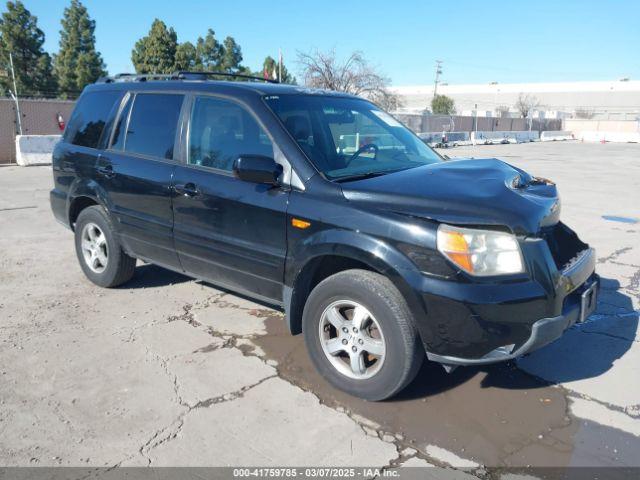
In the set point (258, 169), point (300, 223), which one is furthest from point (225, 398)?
point (258, 169)

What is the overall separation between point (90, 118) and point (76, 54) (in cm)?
4537

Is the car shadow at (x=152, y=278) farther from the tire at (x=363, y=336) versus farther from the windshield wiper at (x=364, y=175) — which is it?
the windshield wiper at (x=364, y=175)

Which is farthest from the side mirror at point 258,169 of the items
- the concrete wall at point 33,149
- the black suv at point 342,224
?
the concrete wall at point 33,149

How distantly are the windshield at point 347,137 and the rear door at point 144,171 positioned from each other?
3.57ft

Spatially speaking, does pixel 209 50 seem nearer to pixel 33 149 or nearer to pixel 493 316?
pixel 33 149

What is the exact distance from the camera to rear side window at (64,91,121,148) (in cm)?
512

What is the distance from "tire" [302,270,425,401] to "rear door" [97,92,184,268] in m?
1.62

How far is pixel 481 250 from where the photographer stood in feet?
9.68

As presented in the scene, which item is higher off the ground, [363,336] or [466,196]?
[466,196]

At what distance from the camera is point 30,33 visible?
41.0 meters

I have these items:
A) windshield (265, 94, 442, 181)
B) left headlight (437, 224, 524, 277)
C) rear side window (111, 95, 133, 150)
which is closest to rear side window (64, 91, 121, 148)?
rear side window (111, 95, 133, 150)

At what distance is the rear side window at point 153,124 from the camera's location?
4.41 m

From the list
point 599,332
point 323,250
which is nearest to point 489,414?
point 323,250

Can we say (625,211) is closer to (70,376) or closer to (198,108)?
(198,108)
